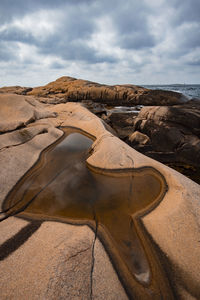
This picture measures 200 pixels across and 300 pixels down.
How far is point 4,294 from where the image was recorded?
1.59 meters

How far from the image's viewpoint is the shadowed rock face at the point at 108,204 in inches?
74.9

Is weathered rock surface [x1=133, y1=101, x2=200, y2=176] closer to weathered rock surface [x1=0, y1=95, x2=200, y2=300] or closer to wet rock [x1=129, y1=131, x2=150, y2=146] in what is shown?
wet rock [x1=129, y1=131, x2=150, y2=146]

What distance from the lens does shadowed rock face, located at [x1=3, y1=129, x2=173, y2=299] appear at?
6.24ft

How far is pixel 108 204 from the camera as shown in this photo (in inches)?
114

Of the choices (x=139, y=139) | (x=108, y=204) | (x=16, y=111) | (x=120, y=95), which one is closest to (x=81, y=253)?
(x=108, y=204)

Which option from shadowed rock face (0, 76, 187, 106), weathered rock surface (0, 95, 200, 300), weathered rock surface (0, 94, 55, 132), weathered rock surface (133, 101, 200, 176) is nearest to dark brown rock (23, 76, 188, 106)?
shadowed rock face (0, 76, 187, 106)

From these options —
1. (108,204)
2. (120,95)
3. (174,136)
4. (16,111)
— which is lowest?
(108,204)

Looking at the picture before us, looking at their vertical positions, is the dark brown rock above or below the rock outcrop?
above

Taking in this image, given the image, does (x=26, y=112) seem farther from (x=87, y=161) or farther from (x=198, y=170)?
(x=198, y=170)

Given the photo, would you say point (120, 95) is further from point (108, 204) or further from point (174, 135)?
point (108, 204)

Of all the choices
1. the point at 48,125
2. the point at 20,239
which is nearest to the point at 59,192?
the point at 20,239

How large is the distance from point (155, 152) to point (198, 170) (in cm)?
168

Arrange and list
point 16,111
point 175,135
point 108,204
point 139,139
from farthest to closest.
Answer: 1. point 139,139
2. point 175,135
3. point 16,111
4. point 108,204

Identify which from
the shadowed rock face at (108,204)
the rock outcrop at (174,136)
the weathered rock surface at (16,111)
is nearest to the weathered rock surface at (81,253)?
the shadowed rock face at (108,204)
